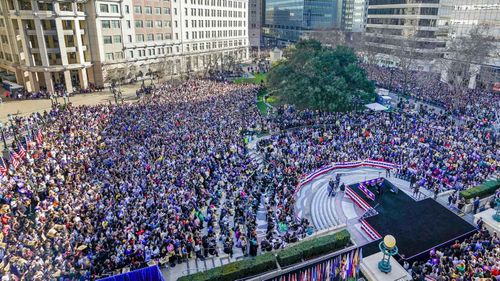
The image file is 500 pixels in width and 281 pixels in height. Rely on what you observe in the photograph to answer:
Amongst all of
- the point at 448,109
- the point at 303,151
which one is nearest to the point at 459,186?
the point at 303,151

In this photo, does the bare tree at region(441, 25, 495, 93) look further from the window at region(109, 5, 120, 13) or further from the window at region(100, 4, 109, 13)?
the window at region(100, 4, 109, 13)

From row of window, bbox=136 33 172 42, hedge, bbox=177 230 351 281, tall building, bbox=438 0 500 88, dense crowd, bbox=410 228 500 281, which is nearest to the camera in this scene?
hedge, bbox=177 230 351 281

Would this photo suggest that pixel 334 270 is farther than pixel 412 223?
No

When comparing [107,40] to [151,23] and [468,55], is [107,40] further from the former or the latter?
[468,55]

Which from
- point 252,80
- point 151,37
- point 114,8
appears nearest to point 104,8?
point 114,8

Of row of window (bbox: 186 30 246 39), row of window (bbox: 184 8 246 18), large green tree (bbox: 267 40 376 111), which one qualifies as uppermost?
row of window (bbox: 184 8 246 18)

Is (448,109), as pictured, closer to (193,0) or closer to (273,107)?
(273,107)

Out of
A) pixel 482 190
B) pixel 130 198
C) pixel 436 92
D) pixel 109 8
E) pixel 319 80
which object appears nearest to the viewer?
pixel 130 198

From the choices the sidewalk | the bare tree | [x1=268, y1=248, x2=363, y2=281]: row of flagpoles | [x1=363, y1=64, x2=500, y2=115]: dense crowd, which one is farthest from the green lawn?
[x1=268, y1=248, x2=363, y2=281]: row of flagpoles
